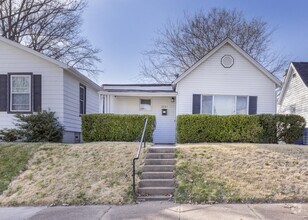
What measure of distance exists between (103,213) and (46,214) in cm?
120

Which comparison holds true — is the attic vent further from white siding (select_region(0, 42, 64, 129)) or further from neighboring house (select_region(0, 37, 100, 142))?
white siding (select_region(0, 42, 64, 129))

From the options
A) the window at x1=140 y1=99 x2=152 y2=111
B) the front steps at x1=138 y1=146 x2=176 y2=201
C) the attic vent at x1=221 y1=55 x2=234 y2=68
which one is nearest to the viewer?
the front steps at x1=138 y1=146 x2=176 y2=201

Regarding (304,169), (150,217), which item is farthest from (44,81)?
(304,169)

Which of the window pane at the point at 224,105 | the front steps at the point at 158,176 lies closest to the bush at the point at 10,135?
the front steps at the point at 158,176

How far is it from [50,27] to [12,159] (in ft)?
59.5

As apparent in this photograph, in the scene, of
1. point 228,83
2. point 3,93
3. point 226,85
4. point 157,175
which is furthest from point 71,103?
point 228,83

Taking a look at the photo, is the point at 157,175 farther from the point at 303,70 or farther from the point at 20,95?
the point at 303,70

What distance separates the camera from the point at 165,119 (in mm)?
16234

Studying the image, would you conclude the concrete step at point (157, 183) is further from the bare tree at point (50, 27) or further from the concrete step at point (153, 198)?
the bare tree at point (50, 27)

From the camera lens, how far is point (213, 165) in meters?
8.27

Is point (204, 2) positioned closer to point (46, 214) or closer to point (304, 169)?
point (304, 169)

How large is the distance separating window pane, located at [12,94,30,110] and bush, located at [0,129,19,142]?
1.08m

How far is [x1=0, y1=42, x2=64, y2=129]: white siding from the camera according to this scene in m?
11.7

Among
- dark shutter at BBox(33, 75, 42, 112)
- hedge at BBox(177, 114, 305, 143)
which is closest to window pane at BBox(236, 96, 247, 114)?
hedge at BBox(177, 114, 305, 143)
